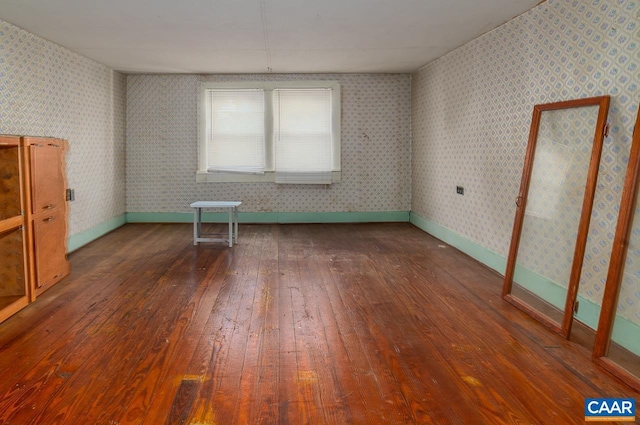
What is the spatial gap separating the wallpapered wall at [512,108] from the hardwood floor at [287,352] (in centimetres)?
75

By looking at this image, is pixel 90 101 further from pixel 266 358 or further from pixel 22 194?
pixel 266 358

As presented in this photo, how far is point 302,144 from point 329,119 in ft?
2.09

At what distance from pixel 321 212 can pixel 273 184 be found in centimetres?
97

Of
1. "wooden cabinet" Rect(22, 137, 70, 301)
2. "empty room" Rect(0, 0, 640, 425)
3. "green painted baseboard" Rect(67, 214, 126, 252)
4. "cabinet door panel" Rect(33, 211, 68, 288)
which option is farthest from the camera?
"green painted baseboard" Rect(67, 214, 126, 252)

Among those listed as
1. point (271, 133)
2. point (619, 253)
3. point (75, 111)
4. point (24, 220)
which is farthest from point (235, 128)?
point (619, 253)

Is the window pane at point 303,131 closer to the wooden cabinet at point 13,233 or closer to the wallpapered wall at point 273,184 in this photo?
the wallpapered wall at point 273,184

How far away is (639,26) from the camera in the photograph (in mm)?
2842

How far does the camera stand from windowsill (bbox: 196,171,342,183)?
7.88m

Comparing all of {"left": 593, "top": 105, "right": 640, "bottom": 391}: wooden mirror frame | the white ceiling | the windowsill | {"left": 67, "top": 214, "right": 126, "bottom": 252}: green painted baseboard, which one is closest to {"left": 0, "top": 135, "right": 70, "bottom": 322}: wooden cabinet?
the white ceiling

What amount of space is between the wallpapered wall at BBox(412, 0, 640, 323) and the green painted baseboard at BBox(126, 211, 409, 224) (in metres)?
0.56

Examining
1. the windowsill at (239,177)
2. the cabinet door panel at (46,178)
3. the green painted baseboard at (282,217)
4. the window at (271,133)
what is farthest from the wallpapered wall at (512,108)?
the cabinet door panel at (46,178)

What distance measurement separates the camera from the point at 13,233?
3.68 metres

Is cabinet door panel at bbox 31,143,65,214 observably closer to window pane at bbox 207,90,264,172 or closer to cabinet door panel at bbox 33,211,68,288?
cabinet door panel at bbox 33,211,68,288

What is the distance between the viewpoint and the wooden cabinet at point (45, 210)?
3.79 metres
